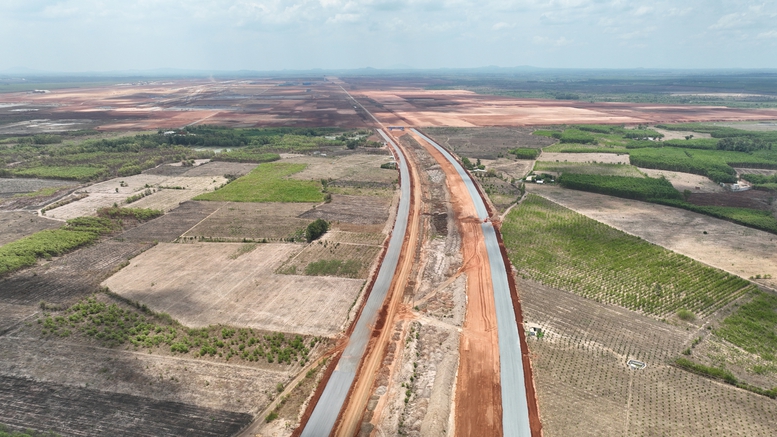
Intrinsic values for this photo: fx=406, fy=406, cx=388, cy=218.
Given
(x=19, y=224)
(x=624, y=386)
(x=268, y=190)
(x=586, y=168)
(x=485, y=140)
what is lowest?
(x=624, y=386)

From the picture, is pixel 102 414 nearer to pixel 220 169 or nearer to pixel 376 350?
pixel 376 350

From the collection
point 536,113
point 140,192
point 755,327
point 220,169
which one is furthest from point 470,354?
point 536,113

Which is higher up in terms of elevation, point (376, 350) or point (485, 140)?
point (485, 140)

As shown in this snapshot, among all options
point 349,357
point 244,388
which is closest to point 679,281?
point 349,357

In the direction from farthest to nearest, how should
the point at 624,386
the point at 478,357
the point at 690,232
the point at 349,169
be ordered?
1. the point at 349,169
2. the point at 690,232
3. the point at 478,357
4. the point at 624,386

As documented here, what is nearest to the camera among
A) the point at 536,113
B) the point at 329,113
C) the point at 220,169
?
the point at 220,169

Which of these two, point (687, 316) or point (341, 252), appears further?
point (341, 252)

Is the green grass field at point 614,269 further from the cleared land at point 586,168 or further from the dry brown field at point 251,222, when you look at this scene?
the cleared land at point 586,168

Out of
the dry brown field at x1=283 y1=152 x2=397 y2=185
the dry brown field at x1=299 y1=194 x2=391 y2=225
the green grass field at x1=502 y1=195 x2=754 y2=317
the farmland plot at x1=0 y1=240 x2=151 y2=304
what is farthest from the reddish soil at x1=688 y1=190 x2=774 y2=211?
the farmland plot at x1=0 y1=240 x2=151 y2=304
